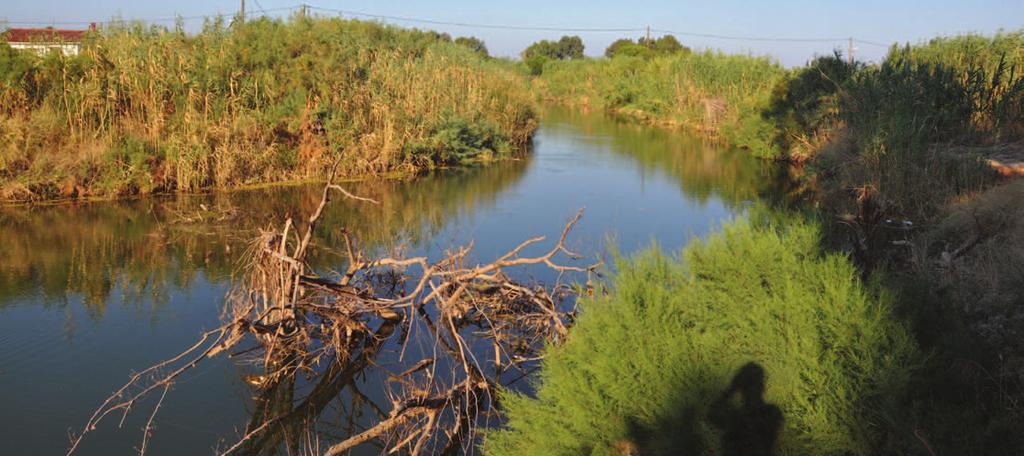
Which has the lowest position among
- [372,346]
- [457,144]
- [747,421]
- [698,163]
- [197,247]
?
[372,346]

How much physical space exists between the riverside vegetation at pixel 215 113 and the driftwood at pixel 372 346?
20.9ft

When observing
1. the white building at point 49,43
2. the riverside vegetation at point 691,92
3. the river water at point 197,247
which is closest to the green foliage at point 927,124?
the river water at point 197,247

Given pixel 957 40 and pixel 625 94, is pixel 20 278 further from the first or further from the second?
pixel 625 94

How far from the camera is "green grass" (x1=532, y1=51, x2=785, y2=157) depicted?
23672 mm

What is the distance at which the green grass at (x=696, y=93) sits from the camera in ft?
77.7

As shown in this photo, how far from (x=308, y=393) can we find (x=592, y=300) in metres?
2.68

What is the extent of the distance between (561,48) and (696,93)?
146ft

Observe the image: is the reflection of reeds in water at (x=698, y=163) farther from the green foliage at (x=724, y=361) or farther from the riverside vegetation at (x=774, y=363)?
the green foliage at (x=724, y=361)

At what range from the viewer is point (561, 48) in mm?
73312

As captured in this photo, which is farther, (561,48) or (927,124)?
(561,48)

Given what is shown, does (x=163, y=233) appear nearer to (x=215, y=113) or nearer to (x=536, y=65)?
(x=215, y=113)

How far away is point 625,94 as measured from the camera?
38438 mm

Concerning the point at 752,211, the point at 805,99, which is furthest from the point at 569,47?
the point at 752,211

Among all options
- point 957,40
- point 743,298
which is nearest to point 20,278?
point 743,298
